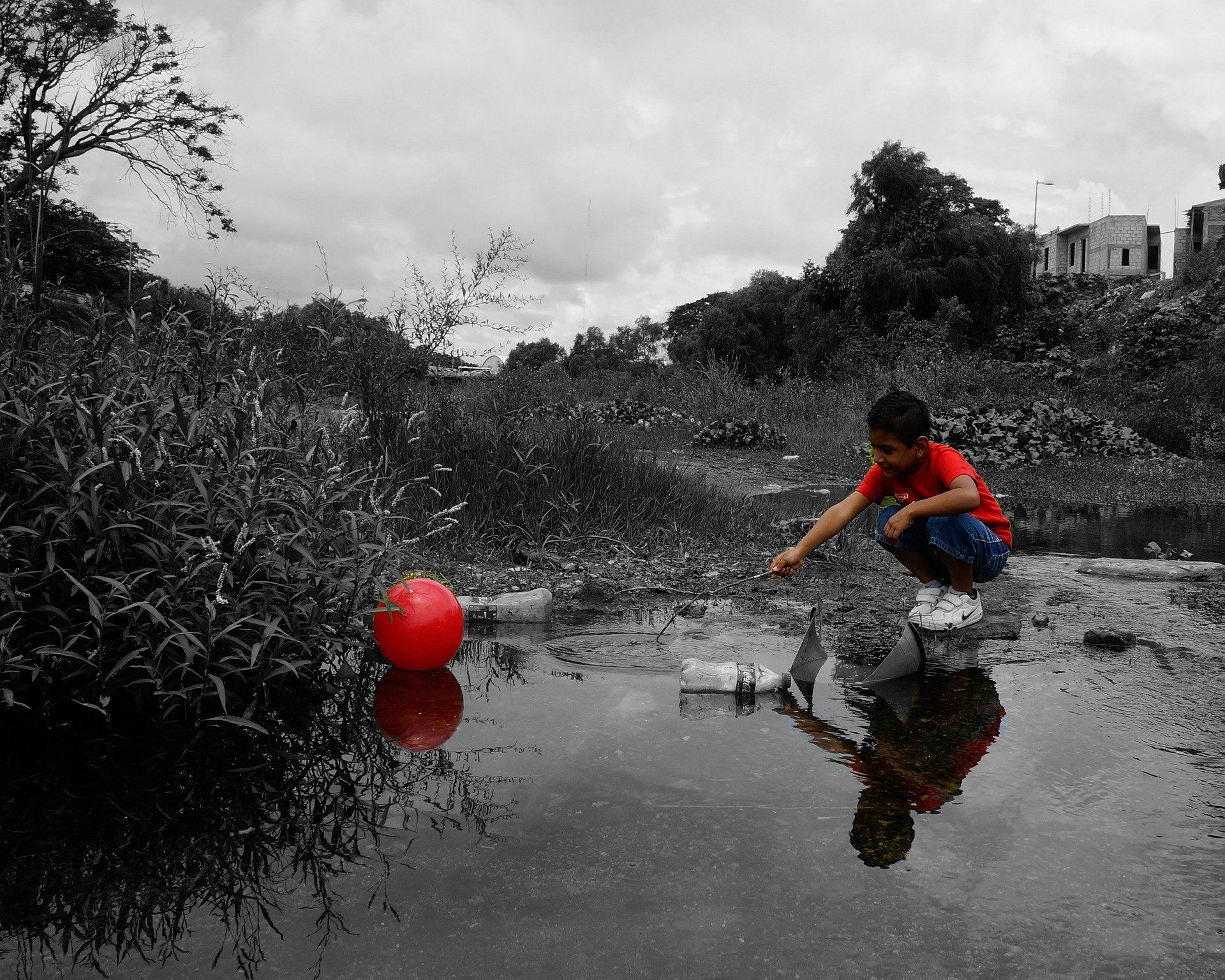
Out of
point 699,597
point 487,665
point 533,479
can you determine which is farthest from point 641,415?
point 487,665

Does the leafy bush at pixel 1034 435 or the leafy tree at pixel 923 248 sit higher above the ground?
the leafy tree at pixel 923 248

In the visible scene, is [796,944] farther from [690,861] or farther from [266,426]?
[266,426]

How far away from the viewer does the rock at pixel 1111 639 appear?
13.9 feet

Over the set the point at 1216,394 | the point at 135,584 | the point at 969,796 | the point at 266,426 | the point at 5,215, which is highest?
the point at 1216,394

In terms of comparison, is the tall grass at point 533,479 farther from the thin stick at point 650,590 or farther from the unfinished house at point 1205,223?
the unfinished house at point 1205,223

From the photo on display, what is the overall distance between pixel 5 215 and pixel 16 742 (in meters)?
2.05

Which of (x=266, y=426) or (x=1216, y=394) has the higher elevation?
(x=1216, y=394)

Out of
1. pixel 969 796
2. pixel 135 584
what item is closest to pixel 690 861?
pixel 969 796

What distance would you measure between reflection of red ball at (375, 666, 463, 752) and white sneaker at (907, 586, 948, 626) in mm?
2254

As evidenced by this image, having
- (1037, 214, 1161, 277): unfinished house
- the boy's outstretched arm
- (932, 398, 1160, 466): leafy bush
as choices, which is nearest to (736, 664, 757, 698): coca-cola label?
the boy's outstretched arm

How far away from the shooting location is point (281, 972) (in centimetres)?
189

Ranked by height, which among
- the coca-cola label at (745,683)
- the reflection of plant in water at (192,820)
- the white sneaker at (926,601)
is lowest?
the reflection of plant in water at (192,820)

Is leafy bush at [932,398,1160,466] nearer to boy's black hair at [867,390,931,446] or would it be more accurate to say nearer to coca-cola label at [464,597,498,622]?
boy's black hair at [867,390,931,446]

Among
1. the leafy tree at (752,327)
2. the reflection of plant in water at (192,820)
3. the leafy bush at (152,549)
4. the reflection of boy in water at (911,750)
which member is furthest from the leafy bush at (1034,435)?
the leafy tree at (752,327)
